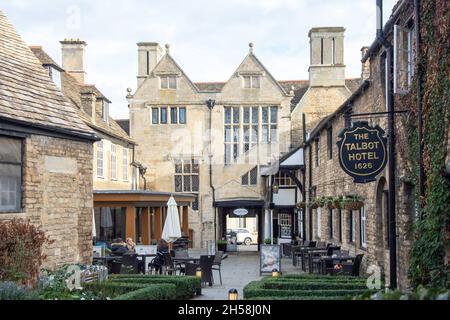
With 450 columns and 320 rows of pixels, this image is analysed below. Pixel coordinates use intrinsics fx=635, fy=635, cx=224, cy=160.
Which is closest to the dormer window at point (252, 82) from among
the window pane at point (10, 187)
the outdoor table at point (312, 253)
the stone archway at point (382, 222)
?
the outdoor table at point (312, 253)

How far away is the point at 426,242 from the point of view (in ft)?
33.0

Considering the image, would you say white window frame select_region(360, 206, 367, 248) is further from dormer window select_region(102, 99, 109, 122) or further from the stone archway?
dormer window select_region(102, 99, 109, 122)

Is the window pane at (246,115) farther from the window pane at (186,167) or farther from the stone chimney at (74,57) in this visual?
the stone chimney at (74,57)

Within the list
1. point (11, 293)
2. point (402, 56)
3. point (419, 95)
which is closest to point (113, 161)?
point (402, 56)

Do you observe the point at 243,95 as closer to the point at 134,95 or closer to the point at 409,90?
the point at 134,95

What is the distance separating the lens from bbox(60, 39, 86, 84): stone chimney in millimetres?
33906

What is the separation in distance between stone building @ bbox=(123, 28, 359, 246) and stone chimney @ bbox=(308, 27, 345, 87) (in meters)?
0.06

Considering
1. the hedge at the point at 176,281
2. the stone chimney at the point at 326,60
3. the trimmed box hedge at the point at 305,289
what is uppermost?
the stone chimney at the point at 326,60

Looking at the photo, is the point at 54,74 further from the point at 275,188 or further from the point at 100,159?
the point at 275,188

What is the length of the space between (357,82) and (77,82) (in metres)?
15.7

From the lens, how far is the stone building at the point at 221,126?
35.1 metres

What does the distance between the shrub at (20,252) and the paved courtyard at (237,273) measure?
412cm

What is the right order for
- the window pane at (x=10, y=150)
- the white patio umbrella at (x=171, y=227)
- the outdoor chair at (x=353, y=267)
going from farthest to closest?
the white patio umbrella at (x=171, y=227)
the outdoor chair at (x=353, y=267)
the window pane at (x=10, y=150)
